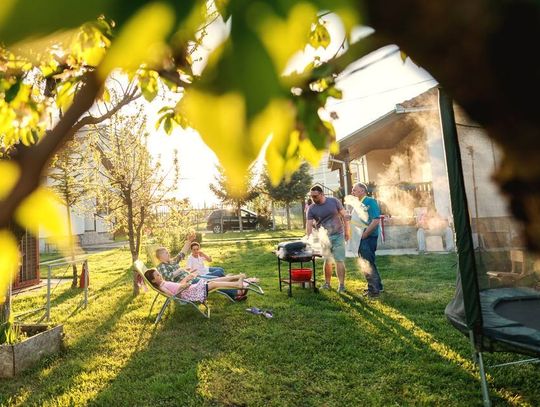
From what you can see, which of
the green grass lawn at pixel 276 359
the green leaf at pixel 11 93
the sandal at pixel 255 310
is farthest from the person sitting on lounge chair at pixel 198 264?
the green leaf at pixel 11 93

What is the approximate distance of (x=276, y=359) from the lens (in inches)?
173

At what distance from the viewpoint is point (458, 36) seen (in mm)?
354

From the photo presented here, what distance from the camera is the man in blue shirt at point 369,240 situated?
268 inches

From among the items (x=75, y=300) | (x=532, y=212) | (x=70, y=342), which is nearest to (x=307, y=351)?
(x=70, y=342)

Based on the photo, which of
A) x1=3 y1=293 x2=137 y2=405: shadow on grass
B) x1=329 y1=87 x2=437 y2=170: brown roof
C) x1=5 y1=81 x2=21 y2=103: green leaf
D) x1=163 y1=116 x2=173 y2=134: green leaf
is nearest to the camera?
x1=5 y1=81 x2=21 y2=103: green leaf

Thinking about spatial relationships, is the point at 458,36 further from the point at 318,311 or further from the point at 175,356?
the point at 318,311

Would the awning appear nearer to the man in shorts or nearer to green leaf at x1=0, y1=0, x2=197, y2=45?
the man in shorts

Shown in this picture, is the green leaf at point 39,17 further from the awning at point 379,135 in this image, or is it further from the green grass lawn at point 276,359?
the awning at point 379,135

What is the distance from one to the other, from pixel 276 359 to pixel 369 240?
133 inches

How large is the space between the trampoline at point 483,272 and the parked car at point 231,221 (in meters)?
24.6

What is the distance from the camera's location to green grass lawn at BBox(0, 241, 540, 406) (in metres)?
3.61

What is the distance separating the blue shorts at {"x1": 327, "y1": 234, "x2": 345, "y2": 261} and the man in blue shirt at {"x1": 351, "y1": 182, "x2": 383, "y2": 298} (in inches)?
13.7

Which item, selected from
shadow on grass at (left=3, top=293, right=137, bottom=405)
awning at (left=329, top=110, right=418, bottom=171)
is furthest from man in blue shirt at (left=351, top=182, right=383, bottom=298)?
awning at (left=329, top=110, right=418, bottom=171)

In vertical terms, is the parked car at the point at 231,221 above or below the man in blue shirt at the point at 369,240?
above
